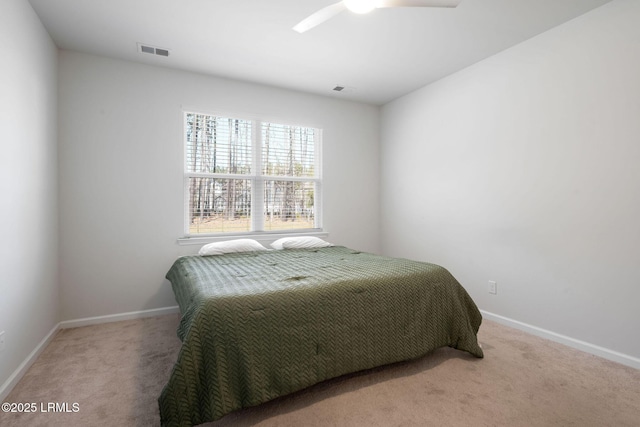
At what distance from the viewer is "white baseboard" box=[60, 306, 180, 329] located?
9.53 ft

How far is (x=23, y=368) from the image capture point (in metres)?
2.04

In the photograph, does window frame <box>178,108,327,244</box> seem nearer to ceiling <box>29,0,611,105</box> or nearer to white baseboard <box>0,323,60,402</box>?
ceiling <box>29,0,611,105</box>

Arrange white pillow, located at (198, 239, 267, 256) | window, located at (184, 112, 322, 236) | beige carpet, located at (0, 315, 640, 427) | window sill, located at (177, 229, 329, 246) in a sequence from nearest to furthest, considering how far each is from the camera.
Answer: beige carpet, located at (0, 315, 640, 427)
white pillow, located at (198, 239, 267, 256)
window sill, located at (177, 229, 329, 246)
window, located at (184, 112, 322, 236)

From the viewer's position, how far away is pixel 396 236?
4.23m

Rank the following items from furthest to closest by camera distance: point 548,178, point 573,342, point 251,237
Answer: point 251,237, point 548,178, point 573,342

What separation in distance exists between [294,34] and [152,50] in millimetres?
1352

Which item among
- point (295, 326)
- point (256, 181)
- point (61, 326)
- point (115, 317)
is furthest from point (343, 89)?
point (61, 326)

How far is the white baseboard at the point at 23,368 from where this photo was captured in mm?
1800

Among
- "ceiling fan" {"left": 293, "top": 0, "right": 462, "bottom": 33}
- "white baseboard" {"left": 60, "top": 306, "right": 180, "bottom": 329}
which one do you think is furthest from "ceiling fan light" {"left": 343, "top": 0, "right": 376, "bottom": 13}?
"white baseboard" {"left": 60, "top": 306, "right": 180, "bottom": 329}

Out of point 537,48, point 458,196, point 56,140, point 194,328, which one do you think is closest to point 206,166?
point 56,140

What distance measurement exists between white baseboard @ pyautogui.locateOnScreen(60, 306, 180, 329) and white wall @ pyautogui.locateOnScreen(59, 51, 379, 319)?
5cm

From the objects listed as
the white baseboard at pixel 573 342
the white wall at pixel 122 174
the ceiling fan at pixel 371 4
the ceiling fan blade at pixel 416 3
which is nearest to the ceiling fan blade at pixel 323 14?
the ceiling fan at pixel 371 4

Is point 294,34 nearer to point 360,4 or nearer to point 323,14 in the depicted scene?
point 323,14

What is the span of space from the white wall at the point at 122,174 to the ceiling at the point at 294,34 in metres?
0.20
